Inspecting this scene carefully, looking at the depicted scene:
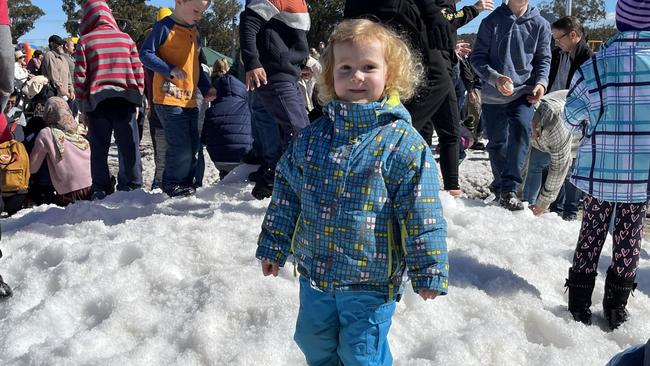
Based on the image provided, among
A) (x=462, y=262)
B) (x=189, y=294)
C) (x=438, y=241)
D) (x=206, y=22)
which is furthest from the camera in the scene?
(x=206, y=22)

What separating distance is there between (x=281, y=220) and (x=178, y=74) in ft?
10.3

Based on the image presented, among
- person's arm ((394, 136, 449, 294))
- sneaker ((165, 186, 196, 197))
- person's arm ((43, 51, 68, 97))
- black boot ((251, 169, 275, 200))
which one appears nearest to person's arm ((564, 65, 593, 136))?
person's arm ((394, 136, 449, 294))

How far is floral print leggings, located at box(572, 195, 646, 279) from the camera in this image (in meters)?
3.18

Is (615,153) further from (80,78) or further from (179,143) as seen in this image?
(80,78)

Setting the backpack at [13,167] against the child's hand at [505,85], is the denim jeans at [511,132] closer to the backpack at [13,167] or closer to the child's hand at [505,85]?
the child's hand at [505,85]

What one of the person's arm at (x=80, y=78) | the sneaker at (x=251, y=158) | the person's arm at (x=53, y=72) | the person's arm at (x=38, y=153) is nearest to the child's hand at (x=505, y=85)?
the sneaker at (x=251, y=158)

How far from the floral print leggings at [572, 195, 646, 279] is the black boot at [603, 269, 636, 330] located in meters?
0.03

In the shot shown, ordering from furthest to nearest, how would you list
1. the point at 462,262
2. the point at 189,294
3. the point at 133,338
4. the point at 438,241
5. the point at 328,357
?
the point at 462,262 < the point at 189,294 < the point at 133,338 < the point at 328,357 < the point at 438,241

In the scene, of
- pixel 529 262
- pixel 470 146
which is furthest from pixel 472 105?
pixel 529 262

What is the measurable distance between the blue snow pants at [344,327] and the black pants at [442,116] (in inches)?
85.3

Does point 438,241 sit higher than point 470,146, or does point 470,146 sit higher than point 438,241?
point 438,241

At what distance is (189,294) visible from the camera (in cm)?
330

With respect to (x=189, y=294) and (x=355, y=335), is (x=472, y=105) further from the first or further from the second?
(x=355, y=335)

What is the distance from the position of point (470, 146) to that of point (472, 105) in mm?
965
